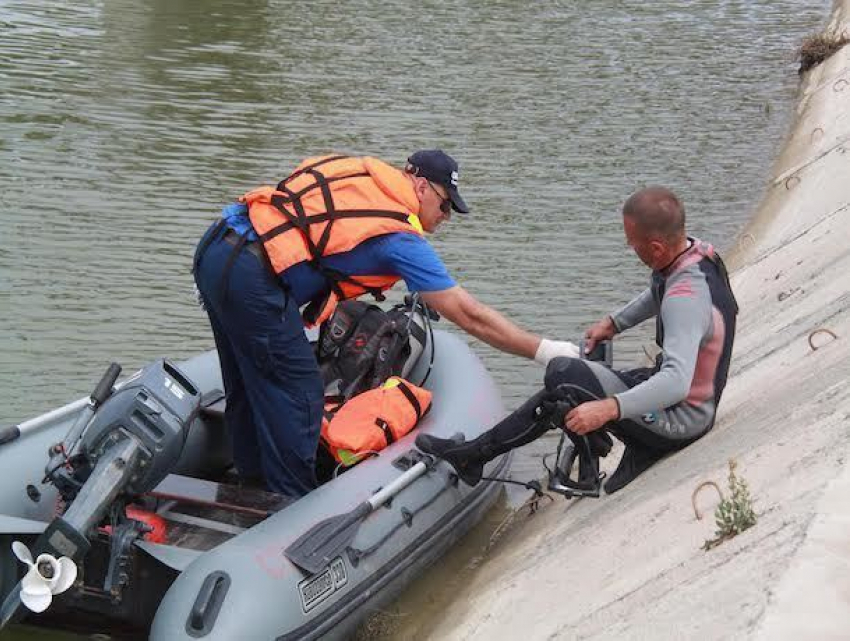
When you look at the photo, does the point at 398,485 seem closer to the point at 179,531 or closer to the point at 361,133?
the point at 179,531

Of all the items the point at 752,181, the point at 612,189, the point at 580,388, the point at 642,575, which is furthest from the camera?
the point at 752,181

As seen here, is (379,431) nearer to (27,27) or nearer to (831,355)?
(831,355)

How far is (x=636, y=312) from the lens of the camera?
17.5 ft

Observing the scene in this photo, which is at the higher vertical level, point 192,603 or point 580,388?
point 580,388

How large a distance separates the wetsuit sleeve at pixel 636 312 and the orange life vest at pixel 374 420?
108 centimetres

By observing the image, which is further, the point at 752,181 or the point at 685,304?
the point at 752,181

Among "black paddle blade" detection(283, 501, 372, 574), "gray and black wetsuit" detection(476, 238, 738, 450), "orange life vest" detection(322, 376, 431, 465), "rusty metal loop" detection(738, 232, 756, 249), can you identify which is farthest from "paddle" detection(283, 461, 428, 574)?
"rusty metal loop" detection(738, 232, 756, 249)

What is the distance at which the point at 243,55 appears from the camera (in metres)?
15.3

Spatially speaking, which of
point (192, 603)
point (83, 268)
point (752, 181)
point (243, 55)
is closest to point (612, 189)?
point (752, 181)

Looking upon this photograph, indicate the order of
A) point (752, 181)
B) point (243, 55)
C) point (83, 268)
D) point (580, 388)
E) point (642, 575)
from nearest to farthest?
point (642, 575), point (580, 388), point (83, 268), point (752, 181), point (243, 55)

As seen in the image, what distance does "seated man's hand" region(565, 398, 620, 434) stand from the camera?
4652 mm

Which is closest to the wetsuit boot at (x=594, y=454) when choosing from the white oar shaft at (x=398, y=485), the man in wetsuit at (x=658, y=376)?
the man in wetsuit at (x=658, y=376)

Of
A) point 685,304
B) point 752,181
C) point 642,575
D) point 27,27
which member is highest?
point 685,304

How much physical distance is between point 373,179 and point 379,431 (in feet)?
3.91
